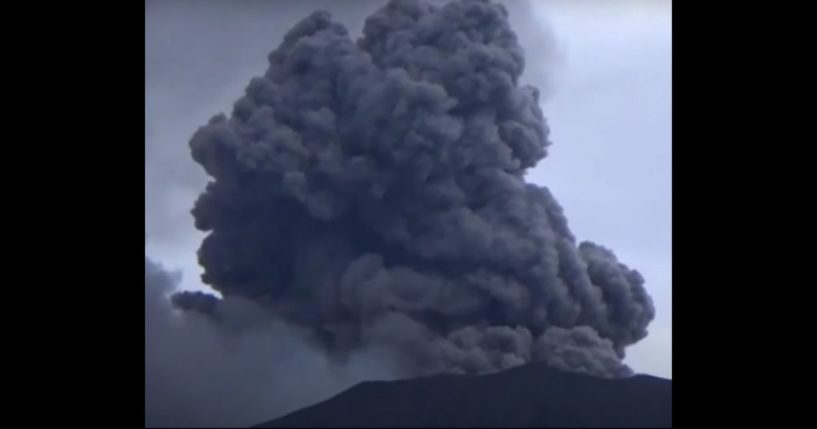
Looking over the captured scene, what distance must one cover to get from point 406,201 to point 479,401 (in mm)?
3954

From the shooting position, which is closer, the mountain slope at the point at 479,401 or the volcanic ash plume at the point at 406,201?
the mountain slope at the point at 479,401

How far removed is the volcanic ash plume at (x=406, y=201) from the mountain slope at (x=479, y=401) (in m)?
0.42

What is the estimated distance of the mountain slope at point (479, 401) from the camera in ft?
87.9

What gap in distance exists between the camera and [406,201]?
2791 centimetres

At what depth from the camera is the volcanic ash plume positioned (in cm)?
2756

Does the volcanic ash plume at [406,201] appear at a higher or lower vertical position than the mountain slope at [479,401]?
higher

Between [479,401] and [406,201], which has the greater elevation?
[406,201]

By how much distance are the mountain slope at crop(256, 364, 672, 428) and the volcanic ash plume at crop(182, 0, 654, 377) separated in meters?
0.42

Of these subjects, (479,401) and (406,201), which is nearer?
(479,401)
